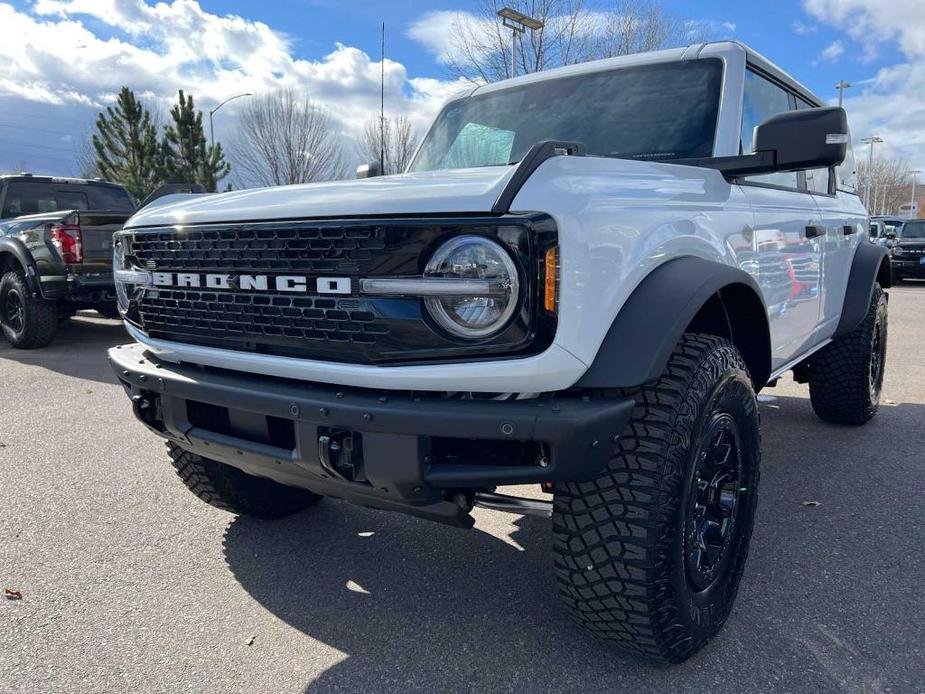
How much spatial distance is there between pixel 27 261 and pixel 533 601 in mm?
7153

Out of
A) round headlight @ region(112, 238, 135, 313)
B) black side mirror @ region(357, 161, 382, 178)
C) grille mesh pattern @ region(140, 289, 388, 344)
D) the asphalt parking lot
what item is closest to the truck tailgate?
the asphalt parking lot

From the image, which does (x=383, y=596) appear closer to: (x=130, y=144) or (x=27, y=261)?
(x=27, y=261)

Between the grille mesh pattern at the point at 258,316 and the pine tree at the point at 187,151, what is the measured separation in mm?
26434

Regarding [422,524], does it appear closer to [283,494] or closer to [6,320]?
[283,494]

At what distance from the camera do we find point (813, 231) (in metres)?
3.34

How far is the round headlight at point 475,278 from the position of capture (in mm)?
1720

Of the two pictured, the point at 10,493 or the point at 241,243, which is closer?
the point at 241,243

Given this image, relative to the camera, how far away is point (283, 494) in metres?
3.18

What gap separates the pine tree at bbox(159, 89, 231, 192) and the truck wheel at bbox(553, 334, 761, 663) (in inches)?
1078

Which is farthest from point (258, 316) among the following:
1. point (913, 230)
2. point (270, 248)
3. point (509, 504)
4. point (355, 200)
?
point (913, 230)

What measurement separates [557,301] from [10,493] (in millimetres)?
3199

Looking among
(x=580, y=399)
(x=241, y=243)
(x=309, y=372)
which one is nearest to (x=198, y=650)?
(x=309, y=372)

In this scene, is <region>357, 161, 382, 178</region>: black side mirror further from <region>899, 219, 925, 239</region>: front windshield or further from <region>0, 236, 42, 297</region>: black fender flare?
<region>899, 219, 925, 239</region>: front windshield

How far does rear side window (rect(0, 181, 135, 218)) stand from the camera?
885 centimetres
